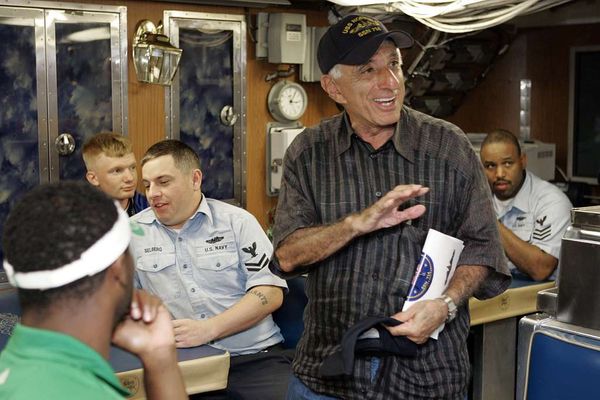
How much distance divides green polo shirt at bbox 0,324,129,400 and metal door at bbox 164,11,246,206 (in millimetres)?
4490

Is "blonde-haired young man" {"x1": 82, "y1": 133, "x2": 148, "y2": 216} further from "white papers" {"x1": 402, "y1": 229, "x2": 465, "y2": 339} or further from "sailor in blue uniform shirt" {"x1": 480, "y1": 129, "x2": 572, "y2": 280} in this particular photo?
"white papers" {"x1": 402, "y1": 229, "x2": 465, "y2": 339}

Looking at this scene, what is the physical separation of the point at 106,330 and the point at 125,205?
3.30 m

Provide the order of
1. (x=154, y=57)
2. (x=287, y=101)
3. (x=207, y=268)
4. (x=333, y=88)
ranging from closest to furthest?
(x=333, y=88)
(x=207, y=268)
(x=154, y=57)
(x=287, y=101)

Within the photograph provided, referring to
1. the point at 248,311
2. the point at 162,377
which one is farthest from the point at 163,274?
the point at 162,377

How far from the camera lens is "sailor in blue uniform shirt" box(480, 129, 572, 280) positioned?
4.76m

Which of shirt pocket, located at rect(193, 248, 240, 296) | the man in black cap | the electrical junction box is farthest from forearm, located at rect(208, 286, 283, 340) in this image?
the electrical junction box

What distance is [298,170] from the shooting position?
2637 millimetres

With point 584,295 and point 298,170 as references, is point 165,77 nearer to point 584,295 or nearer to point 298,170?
point 298,170

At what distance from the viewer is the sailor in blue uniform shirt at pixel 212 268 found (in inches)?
156

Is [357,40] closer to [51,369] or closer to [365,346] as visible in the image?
[365,346]

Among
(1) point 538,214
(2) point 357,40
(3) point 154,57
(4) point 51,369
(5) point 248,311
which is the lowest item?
(5) point 248,311

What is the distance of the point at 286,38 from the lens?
6.17 m

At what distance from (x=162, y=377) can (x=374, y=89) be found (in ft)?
Result: 3.62

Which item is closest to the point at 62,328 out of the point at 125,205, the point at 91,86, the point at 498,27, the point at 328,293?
the point at 328,293
